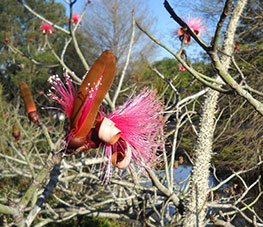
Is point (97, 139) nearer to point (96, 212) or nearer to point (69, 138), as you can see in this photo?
point (69, 138)

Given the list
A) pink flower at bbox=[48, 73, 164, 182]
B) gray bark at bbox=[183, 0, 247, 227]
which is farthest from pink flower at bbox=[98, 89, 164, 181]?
gray bark at bbox=[183, 0, 247, 227]

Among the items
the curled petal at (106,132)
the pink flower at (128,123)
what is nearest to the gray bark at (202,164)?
the pink flower at (128,123)

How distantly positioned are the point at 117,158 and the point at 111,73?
27 cm

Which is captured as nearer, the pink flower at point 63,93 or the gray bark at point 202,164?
the pink flower at point 63,93

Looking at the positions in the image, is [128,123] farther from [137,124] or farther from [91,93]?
[91,93]

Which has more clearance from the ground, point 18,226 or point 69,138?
point 69,138

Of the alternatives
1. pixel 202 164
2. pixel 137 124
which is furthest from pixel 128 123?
pixel 202 164

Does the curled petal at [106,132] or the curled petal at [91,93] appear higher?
the curled petal at [91,93]

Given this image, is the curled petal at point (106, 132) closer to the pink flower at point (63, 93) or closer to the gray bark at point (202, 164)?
the pink flower at point (63, 93)

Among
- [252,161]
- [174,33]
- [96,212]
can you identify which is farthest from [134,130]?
[252,161]

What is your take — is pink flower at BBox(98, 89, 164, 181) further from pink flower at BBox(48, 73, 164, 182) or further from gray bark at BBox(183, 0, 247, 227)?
gray bark at BBox(183, 0, 247, 227)

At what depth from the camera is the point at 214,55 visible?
0.55 meters

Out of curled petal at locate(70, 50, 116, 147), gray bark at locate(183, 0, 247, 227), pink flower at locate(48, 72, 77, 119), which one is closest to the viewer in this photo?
curled petal at locate(70, 50, 116, 147)

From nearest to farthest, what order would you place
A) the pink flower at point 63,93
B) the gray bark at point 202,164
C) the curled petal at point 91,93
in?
the curled petal at point 91,93 → the pink flower at point 63,93 → the gray bark at point 202,164
